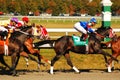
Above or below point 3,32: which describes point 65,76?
below

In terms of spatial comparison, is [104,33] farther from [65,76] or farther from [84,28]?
[65,76]

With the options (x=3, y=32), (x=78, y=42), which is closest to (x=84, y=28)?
(x=78, y=42)

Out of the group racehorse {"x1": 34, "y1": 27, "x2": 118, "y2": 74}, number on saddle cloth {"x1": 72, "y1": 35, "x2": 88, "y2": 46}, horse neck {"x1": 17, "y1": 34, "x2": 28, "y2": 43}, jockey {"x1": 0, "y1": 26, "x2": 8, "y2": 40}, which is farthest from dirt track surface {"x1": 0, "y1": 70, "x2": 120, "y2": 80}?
jockey {"x1": 0, "y1": 26, "x2": 8, "y2": 40}

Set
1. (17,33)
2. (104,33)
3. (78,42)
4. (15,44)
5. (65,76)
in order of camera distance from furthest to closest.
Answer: (104,33) → (78,42) → (17,33) → (15,44) → (65,76)

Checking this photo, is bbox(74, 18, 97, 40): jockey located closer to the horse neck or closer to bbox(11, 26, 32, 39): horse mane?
bbox(11, 26, 32, 39): horse mane

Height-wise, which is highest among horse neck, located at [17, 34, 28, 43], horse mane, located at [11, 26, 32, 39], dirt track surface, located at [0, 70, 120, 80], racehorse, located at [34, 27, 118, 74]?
horse mane, located at [11, 26, 32, 39]

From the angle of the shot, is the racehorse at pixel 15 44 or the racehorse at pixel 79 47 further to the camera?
the racehorse at pixel 79 47

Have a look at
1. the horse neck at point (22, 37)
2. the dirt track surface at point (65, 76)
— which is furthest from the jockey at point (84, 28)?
the horse neck at point (22, 37)

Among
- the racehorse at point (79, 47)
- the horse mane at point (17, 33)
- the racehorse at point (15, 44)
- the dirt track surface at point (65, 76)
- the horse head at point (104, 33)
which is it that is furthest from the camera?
the horse head at point (104, 33)

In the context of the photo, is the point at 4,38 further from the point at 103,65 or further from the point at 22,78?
the point at 103,65

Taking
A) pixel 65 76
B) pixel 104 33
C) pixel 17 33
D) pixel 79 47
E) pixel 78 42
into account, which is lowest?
pixel 65 76

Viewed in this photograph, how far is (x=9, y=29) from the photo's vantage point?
10.8m

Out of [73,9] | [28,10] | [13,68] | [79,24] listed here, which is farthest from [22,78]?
[73,9]

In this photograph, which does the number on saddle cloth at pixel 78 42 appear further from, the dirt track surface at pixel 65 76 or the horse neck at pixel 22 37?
the horse neck at pixel 22 37
